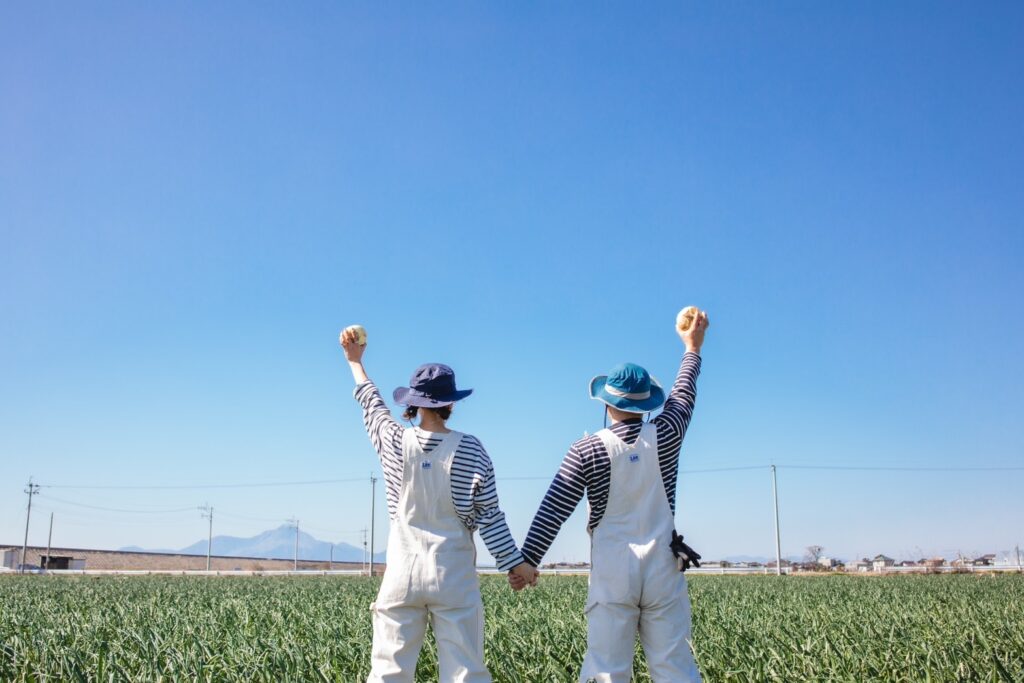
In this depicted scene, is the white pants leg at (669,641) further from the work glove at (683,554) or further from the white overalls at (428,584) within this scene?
the white overalls at (428,584)

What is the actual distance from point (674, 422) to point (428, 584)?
4.80ft

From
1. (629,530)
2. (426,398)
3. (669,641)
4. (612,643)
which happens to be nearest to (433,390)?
(426,398)

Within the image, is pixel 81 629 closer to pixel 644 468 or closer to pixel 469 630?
pixel 469 630

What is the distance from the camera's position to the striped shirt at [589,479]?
159 inches

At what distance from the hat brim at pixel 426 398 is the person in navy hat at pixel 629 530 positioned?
65cm

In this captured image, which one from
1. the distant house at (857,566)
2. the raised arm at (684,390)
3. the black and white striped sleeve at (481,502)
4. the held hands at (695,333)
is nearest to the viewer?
the black and white striped sleeve at (481,502)

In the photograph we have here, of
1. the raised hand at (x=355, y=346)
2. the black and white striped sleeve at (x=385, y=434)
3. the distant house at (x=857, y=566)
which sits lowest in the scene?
the distant house at (x=857, y=566)

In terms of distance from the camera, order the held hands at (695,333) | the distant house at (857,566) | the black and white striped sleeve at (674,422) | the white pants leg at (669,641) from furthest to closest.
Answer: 1. the distant house at (857,566)
2. the held hands at (695,333)
3. the black and white striped sleeve at (674,422)
4. the white pants leg at (669,641)

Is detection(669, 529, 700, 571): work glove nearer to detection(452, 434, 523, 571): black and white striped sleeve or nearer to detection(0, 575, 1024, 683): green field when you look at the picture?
detection(452, 434, 523, 571): black and white striped sleeve

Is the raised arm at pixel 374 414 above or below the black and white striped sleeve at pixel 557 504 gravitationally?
above

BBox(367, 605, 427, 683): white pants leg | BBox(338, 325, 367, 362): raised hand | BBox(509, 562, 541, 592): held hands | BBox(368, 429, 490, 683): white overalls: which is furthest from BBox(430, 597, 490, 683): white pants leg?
BBox(338, 325, 367, 362): raised hand

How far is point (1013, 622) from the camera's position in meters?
7.83

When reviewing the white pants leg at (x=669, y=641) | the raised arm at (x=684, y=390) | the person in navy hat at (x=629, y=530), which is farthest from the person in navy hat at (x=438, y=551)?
the raised arm at (x=684, y=390)

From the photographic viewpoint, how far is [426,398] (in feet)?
13.9
